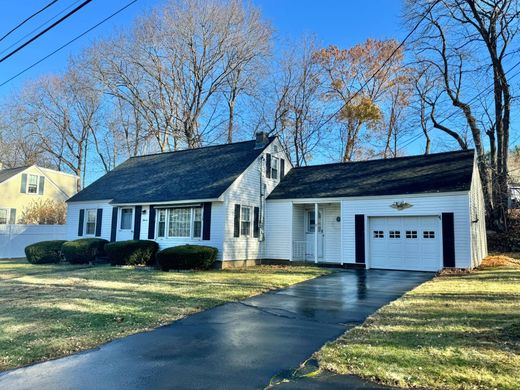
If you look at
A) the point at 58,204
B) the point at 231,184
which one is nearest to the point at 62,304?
the point at 231,184

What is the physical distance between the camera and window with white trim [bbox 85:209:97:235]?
69.3ft

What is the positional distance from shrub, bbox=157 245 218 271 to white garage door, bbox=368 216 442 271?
6.68m

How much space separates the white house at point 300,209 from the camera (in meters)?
15.0

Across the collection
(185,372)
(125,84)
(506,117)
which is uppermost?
(125,84)

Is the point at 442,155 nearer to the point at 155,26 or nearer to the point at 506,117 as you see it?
the point at 506,117

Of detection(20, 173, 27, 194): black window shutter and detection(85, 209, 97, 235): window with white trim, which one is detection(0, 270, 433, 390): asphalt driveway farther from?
detection(20, 173, 27, 194): black window shutter

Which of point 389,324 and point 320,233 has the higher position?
point 320,233

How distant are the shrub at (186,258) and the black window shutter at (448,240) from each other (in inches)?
342

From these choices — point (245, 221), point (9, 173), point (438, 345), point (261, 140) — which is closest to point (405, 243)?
point (245, 221)

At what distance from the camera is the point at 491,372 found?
14.1 feet

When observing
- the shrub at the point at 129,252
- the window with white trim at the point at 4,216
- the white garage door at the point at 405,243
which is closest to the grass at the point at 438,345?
the white garage door at the point at 405,243

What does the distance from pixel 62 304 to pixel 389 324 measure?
21.9 feet

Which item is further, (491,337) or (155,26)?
(155,26)

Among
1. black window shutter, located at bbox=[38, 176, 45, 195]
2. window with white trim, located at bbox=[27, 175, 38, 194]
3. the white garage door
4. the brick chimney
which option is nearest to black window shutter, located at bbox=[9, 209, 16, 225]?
window with white trim, located at bbox=[27, 175, 38, 194]
